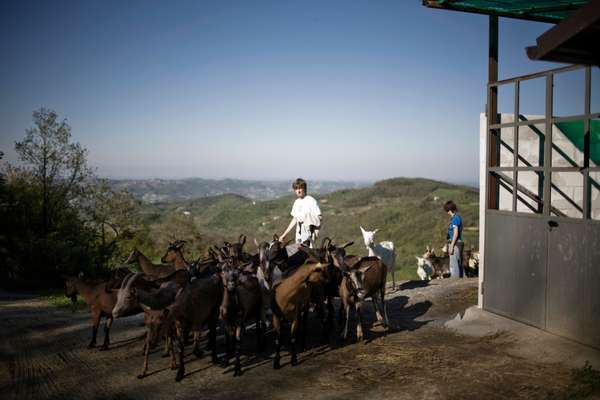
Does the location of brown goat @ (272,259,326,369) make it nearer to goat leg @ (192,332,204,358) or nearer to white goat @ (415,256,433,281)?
goat leg @ (192,332,204,358)

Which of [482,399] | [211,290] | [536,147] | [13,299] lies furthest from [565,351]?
[13,299]

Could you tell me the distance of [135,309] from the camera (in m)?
6.91

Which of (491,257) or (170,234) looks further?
(170,234)

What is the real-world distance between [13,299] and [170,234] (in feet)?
53.1

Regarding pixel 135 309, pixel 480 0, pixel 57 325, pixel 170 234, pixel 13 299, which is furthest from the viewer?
pixel 170 234

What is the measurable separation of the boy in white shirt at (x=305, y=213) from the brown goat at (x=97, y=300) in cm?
351

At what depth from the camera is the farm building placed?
6484 mm

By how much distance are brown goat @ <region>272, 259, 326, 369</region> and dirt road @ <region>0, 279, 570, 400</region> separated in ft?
1.48

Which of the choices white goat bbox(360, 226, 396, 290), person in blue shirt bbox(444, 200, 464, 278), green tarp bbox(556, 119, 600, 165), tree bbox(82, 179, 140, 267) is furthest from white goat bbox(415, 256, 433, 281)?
tree bbox(82, 179, 140, 267)

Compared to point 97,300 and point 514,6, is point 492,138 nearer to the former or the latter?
point 514,6

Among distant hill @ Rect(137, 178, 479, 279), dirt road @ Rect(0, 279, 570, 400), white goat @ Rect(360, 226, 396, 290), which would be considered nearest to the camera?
dirt road @ Rect(0, 279, 570, 400)

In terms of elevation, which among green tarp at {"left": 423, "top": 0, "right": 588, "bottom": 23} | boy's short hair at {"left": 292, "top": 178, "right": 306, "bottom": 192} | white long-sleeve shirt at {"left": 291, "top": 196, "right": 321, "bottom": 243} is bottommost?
white long-sleeve shirt at {"left": 291, "top": 196, "right": 321, "bottom": 243}

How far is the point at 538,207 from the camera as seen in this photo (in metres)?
8.41

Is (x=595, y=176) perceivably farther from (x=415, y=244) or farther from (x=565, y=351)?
(x=415, y=244)
